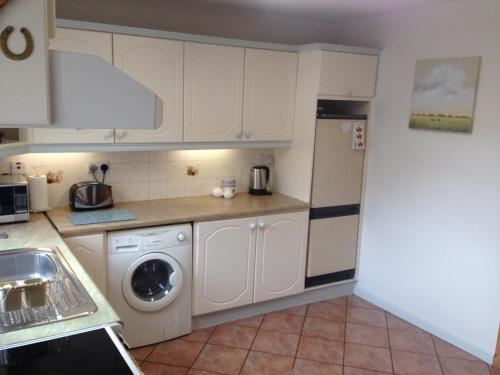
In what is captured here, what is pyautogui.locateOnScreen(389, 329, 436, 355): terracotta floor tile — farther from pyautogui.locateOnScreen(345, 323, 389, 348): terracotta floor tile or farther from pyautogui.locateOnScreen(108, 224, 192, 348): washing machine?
pyautogui.locateOnScreen(108, 224, 192, 348): washing machine

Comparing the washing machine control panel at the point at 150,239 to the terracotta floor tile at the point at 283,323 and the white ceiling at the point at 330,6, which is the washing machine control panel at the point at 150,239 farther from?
the white ceiling at the point at 330,6

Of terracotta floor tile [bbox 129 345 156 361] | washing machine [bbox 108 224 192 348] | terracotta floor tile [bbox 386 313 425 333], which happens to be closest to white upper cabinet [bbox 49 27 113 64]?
washing machine [bbox 108 224 192 348]

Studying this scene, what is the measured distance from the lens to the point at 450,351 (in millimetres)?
3035

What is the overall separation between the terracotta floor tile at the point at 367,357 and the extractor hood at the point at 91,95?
92.9 inches

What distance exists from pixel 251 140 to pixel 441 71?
1397 millimetres

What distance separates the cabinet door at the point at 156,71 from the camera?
8.95 ft

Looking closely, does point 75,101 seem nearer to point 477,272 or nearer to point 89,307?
point 89,307

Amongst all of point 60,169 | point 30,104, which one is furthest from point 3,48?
point 60,169

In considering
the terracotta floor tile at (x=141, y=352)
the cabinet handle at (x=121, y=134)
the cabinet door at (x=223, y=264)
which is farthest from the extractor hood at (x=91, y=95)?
the terracotta floor tile at (x=141, y=352)

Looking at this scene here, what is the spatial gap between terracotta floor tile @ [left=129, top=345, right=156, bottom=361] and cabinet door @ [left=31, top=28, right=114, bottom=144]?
4.49 feet

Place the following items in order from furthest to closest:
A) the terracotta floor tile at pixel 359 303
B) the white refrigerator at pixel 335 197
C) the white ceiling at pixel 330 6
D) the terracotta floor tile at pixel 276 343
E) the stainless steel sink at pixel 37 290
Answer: the terracotta floor tile at pixel 359 303 → the white refrigerator at pixel 335 197 → the white ceiling at pixel 330 6 → the terracotta floor tile at pixel 276 343 → the stainless steel sink at pixel 37 290

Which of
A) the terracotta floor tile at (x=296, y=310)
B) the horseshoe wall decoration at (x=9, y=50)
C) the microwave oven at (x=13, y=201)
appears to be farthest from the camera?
the terracotta floor tile at (x=296, y=310)

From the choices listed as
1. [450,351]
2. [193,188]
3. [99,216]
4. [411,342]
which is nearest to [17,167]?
[99,216]

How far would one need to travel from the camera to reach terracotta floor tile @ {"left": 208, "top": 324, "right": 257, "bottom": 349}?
9.87 ft
